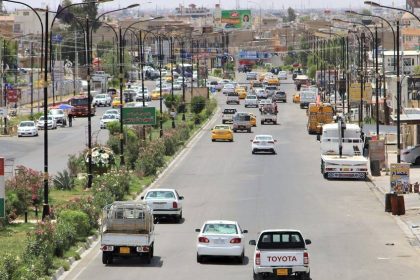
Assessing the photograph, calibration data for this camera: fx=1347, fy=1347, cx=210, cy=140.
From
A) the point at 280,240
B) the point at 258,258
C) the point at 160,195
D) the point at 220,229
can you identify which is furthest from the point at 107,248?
the point at 160,195

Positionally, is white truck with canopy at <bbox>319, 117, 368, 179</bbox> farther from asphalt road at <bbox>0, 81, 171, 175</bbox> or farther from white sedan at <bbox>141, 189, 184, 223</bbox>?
white sedan at <bbox>141, 189, 184, 223</bbox>

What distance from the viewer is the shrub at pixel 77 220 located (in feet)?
138

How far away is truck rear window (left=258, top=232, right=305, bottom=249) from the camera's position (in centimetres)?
3359

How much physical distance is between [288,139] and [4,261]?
6640cm

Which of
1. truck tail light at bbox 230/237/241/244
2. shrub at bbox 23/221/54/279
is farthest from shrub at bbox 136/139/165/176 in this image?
truck tail light at bbox 230/237/241/244

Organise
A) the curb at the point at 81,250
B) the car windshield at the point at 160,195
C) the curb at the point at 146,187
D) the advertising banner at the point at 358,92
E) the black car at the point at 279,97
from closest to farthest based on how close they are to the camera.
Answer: the curb at the point at 81,250
the curb at the point at 146,187
the car windshield at the point at 160,195
the advertising banner at the point at 358,92
the black car at the point at 279,97

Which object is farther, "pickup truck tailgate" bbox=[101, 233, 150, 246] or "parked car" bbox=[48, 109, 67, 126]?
"parked car" bbox=[48, 109, 67, 126]

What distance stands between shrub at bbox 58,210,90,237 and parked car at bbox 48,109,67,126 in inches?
2609

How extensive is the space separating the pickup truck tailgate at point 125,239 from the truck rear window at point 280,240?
411 centimetres

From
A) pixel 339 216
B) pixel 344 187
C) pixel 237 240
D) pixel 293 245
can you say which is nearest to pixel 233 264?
pixel 237 240

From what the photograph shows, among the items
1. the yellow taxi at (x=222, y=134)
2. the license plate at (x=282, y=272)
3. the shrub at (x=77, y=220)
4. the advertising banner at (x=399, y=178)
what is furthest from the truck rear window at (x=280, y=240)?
Result: the yellow taxi at (x=222, y=134)

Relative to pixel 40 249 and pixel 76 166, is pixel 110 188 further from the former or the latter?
pixel 40 249

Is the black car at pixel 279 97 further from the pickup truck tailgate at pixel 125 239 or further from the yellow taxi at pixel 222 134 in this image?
the pickup truck tailgate at pixel 125 239

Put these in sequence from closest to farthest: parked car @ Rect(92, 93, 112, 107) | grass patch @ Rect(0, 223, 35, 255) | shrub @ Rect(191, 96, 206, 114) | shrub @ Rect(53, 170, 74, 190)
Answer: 1. grass patch @ Rect(0, 223, 35, 255)
2. shrub @ Rect(53, 170, 74, 190)
3. shrub @ Rect(191, 96, 206, 114)
4. parked car @ Rect(92, 93, 112, 107)
